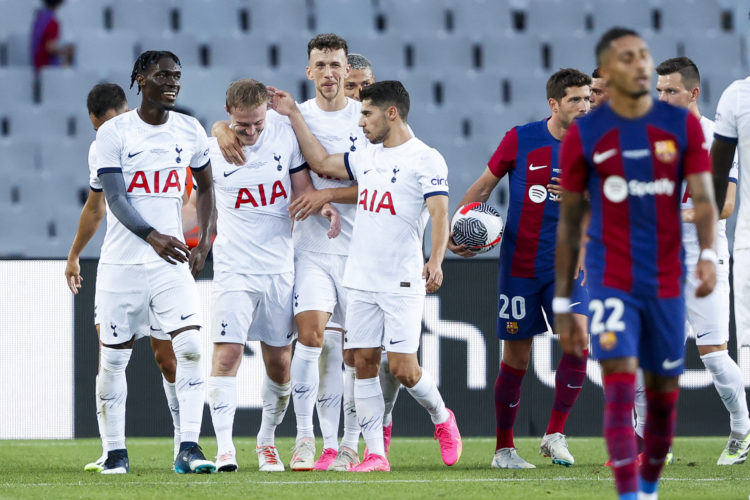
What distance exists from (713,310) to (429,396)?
1788 mm

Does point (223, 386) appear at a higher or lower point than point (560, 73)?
lower

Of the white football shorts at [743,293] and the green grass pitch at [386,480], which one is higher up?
the white football shorts at [743,293]

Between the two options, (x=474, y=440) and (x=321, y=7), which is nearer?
(x=474, y=440)

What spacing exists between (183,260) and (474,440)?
11.8 ft

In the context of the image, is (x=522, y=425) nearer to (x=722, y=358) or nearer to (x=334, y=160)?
(x=722, y=358)

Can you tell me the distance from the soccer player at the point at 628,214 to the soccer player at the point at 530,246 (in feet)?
8.05

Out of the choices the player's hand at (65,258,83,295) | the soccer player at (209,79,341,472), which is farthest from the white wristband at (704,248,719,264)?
the player's hand at (65,258,83,295)

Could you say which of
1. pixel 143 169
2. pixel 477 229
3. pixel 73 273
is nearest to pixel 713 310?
pixel 477 229

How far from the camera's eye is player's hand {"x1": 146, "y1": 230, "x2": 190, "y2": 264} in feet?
19.8

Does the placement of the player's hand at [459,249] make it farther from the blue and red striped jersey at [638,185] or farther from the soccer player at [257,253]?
the blue and red striped jersey at [638,185]

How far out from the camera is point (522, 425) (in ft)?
29.3

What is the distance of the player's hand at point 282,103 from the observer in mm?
6645

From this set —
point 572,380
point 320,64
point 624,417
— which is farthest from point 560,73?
point 624,417

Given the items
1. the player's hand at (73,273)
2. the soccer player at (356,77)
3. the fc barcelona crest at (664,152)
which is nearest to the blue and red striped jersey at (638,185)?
the fc barcelona crest at (664,152)
